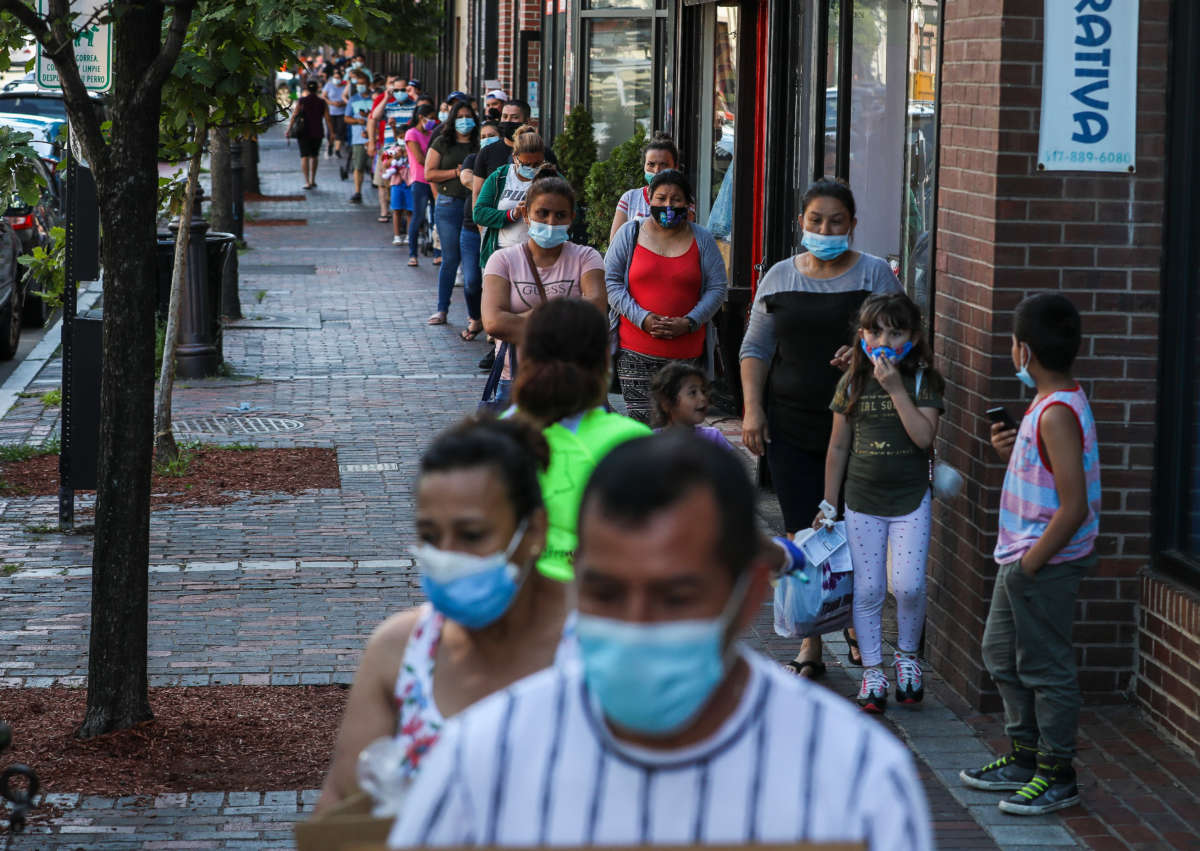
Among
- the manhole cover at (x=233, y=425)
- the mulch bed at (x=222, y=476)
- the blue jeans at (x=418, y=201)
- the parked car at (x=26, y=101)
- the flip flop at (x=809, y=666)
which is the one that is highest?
the parked car at (x=26, y=101)

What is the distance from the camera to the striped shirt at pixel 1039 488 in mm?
5199

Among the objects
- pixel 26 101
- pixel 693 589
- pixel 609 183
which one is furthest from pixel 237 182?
pixel 693 589

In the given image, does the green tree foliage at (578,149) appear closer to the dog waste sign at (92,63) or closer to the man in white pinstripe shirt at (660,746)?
the dog waste sign at (92,63)

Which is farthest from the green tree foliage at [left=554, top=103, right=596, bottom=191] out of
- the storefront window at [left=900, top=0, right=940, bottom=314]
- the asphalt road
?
the storefront window at [left=900, top=0, right=940, bottom=314]

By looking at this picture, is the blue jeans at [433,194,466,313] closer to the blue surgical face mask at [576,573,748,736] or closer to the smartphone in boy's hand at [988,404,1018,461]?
the smartphone in boy's hand at [988,404,1018,461]

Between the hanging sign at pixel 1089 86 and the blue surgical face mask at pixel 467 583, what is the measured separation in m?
3.96

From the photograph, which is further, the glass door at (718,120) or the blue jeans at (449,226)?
the blue jeans at (449,226)

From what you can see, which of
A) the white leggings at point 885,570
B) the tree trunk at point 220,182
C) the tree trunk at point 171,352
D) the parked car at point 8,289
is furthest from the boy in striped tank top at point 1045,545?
the tree trunk at point 220,182

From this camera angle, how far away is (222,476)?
10711mm

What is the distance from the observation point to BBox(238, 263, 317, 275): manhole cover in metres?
22.0

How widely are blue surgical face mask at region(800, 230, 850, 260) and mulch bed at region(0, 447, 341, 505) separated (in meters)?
4.51

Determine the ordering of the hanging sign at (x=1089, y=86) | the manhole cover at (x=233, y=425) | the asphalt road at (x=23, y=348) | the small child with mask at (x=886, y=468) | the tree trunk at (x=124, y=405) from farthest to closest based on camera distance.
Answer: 1. the asphalt road at (x=23, y=348)
2. the manhole cover at (x=233, y=425)
3. the small child with mask at (x=886, y=468)
4. the hanging sign at (x=1089, y=86)
5. the tree trunk at (x=124, y=405)

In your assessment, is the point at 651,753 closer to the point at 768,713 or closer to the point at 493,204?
the point at 768,713

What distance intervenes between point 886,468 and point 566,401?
2.39 metres
